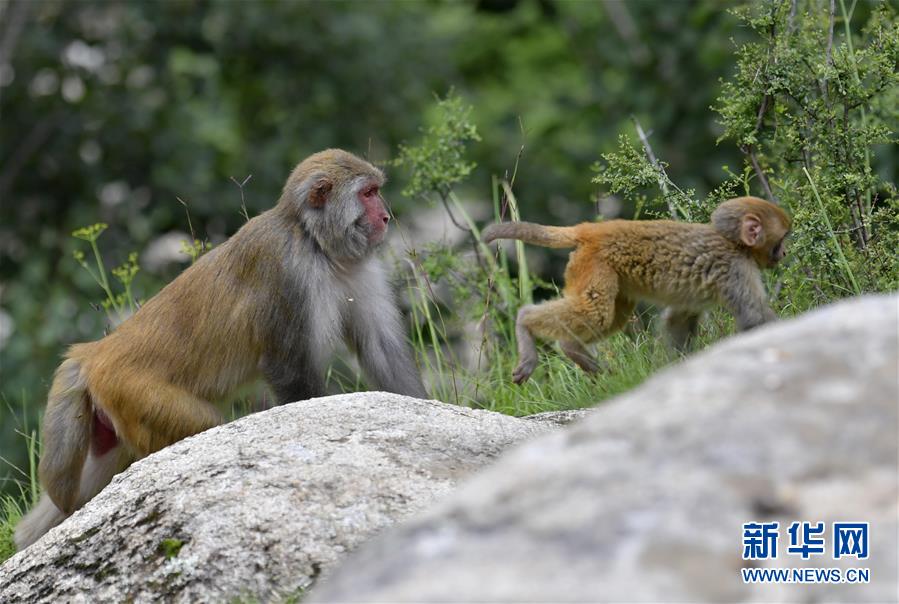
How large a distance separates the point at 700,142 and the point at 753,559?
407 inches

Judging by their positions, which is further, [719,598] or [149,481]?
[149,481]

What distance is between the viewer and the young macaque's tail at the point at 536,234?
21.2 feet

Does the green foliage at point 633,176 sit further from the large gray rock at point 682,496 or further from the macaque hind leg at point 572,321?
the large gray rock at point 682,496

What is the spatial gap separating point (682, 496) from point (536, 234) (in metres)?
4.15

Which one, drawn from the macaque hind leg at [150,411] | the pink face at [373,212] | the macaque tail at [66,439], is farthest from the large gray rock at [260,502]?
the pink face at [373,212]

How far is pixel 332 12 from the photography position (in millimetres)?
14172

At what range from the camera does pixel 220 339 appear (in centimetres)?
612

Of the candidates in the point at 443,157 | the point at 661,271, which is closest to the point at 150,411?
the point at 661,271

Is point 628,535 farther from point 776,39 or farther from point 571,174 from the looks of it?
point 571,174

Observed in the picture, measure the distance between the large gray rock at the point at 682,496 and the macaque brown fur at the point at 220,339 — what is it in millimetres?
3505

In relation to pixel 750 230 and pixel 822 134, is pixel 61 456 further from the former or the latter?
pixel 822 134

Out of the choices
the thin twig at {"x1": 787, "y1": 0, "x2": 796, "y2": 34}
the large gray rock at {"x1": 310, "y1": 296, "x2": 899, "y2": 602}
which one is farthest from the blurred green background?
the large gray rock at {"x1": 310, "y1": 296, "x2": 899, "y2": 602}

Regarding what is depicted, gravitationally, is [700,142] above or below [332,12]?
below

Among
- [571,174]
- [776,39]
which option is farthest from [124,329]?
[571,174]
